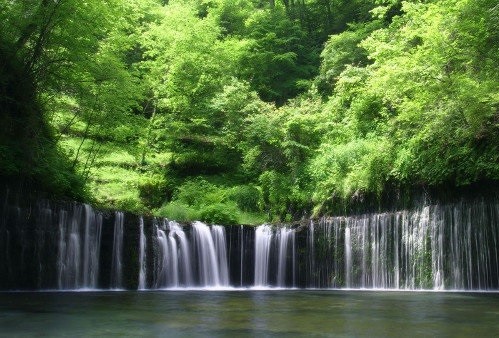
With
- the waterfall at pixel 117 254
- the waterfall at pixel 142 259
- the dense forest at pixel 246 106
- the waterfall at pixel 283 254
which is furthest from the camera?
the waterfall at pixel 283 254

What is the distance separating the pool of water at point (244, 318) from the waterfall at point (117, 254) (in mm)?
5470

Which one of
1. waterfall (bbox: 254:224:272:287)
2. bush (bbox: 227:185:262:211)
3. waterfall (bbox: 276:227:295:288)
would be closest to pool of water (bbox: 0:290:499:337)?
waterfall (bbox: 276:227:295:288)

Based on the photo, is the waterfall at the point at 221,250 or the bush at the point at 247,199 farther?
the bush at the point at 247,199

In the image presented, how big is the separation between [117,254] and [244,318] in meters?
10.4

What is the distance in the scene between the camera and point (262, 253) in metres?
21.4

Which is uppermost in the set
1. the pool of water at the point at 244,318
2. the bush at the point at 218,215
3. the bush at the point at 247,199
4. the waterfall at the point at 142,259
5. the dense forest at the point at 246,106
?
the dense forest at the point at 246,106

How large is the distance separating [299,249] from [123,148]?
8883 mm

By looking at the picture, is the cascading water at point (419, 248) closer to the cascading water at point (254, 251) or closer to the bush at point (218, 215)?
the cascading water at point (254, 251)

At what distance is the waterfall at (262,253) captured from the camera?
68.9 feet

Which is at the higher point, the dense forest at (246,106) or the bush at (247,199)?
the dense forest at (246,106)

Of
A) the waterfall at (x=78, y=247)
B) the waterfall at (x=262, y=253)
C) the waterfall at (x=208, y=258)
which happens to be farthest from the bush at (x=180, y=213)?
the waterfall at (x=78, y=247)

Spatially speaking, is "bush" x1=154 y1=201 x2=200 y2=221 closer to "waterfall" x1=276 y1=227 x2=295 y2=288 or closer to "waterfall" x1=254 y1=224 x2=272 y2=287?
"waterfall" x1=254 y1=224 x2=272 y2=287

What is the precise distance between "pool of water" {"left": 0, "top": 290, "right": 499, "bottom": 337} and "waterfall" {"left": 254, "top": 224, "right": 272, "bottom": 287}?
8840mm

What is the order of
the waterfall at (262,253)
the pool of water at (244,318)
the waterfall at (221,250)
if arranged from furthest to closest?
the waterfall at (262,253), the waterfall at (221,250), the pool of water at (244,318)
